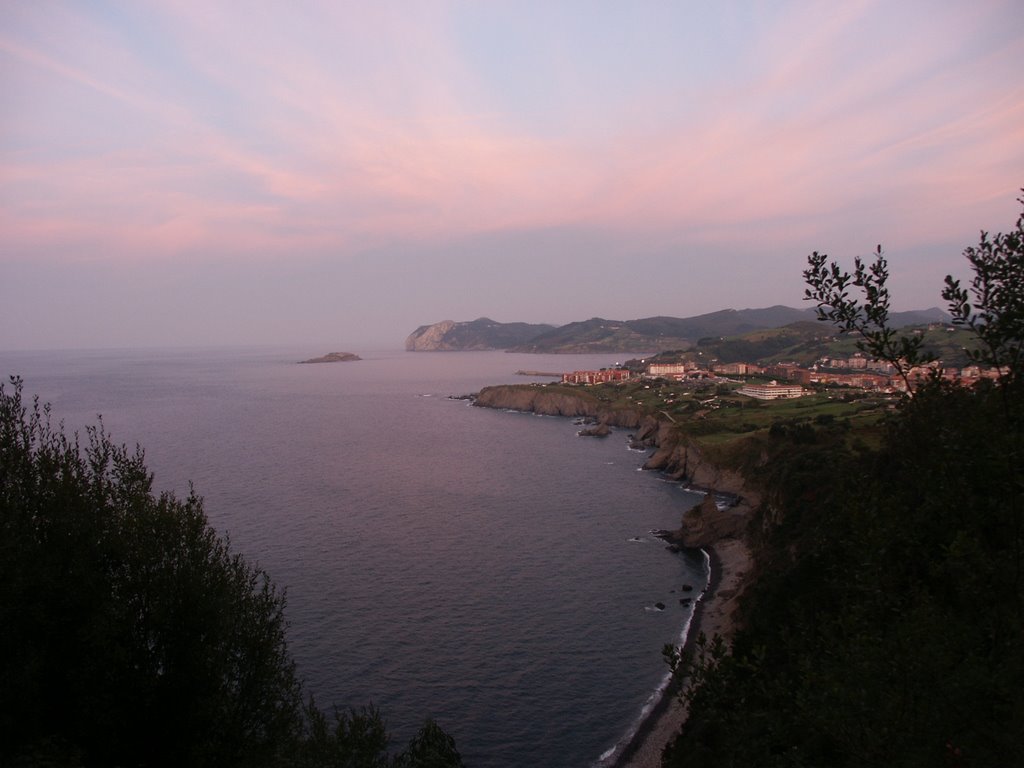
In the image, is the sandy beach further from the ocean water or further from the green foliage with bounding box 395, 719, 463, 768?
the green foliage with bounding box 395, 719, 463, 768

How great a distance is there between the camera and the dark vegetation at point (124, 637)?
12164mm

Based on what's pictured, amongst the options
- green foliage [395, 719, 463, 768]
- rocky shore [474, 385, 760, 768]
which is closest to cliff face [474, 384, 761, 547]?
rocky shore [474, 385, 760, 768]

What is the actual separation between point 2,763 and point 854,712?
490 inches

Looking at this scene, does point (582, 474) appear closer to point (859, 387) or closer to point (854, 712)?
point (859, 387)

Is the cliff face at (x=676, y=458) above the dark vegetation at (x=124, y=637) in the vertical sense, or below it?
below

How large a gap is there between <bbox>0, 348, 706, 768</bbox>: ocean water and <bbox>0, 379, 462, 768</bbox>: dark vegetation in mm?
8708

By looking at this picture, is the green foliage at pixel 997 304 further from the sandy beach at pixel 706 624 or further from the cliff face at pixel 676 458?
the cliff face at pixel 676 458

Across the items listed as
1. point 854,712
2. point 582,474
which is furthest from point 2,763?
point 582,474

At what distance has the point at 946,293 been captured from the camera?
24.3ft

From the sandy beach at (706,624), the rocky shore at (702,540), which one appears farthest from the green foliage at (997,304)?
the sandy beach at (706,624)

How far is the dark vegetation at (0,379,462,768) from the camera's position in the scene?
1216cm

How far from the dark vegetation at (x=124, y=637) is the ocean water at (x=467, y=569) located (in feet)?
28.6

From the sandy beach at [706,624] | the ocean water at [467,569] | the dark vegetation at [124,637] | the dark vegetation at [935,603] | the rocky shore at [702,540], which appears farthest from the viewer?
the ocean water at [467,569]

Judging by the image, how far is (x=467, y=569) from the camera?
43469 mm
